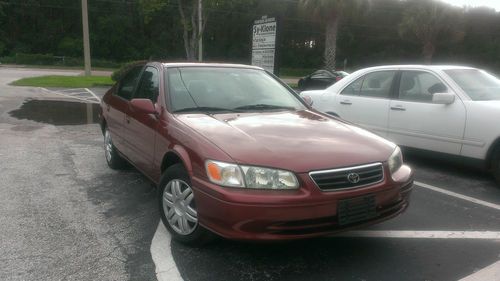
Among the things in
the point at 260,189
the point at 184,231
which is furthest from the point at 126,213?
the point at 260,189

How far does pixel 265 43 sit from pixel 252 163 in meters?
10.6

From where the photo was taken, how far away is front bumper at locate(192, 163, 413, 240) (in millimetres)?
3061

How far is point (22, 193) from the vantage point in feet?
16.4

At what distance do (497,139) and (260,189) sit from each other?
376 cm

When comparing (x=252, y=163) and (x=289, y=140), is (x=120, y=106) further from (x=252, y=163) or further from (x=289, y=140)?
(x=252, y=163)

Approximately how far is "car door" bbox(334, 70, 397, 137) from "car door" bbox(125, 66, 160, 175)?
3.41 metres

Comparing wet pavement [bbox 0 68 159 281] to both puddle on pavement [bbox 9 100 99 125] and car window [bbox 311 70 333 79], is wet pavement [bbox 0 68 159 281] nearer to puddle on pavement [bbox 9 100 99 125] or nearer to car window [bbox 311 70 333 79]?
puddle on pavement [bbox 9 100 99 125]

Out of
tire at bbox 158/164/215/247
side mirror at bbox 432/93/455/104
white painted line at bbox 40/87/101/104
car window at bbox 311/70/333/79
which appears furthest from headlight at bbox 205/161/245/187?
car window at bbox 311/70/333/79

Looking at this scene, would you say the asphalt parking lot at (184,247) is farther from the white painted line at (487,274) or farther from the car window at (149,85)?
the car window at (149,85)

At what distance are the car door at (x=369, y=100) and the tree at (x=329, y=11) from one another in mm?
20568

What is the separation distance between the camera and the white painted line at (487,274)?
3.25 m

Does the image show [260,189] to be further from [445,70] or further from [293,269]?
[445,70]

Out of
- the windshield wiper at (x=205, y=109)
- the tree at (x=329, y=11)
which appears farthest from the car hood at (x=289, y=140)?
the tree at (x=329, y=11)

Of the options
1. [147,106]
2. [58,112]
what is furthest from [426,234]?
[58,112]
